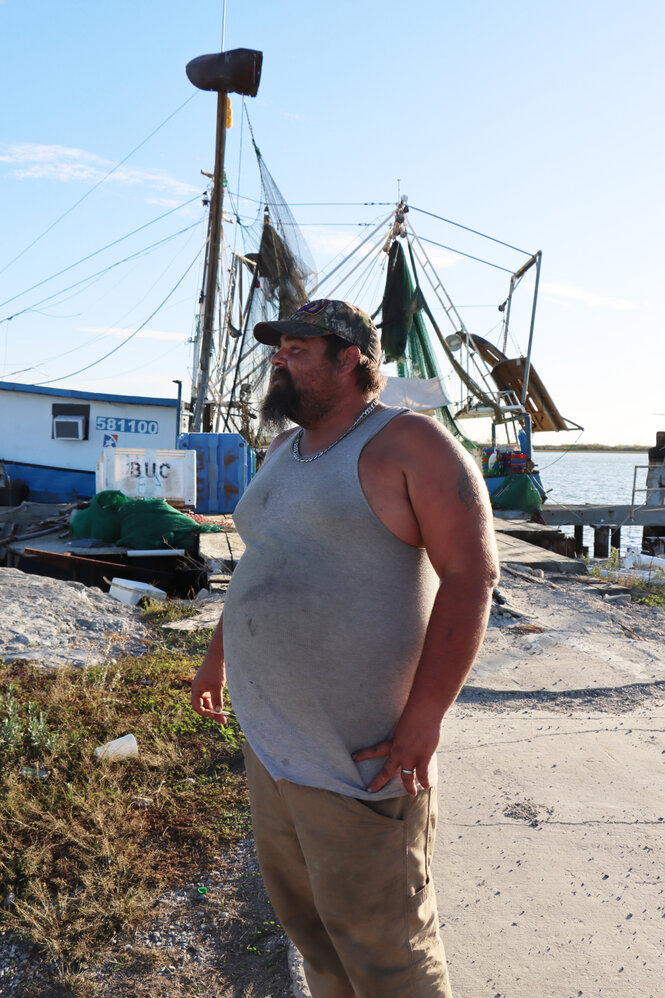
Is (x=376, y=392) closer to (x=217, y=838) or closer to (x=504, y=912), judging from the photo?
(x=504, y=912)

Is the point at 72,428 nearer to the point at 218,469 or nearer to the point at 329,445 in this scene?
the point at 218,469

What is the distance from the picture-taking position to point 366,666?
1658 millimetres

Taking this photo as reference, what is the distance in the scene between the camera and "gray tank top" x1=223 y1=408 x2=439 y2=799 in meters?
1.65

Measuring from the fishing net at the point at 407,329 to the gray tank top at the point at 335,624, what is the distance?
610 inches

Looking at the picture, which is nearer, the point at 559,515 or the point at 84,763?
the point at 84,763

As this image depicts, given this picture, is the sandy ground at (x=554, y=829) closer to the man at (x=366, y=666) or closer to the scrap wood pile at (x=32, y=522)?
the man at (x=366, y=666)

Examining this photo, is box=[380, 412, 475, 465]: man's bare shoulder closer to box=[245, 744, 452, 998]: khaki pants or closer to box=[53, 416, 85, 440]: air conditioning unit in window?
box=[245, 744, 452, 998]: khaki pants

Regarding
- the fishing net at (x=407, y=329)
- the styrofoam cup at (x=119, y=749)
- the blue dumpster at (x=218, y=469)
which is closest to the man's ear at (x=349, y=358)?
the styrofoam cup at (x=119, y=749)

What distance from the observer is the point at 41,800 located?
2.96m

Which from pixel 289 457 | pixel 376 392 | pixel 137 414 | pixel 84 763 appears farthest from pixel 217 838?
pixel 137 414

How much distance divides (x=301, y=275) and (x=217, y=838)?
55.0 feet

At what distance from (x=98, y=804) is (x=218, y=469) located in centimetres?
1176

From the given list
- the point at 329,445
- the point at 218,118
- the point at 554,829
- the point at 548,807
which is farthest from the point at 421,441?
the point at 218,118

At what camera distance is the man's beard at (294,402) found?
6.15 ft
